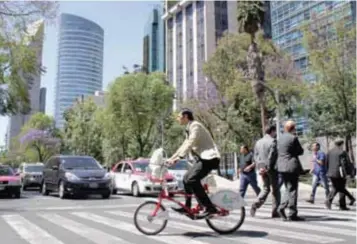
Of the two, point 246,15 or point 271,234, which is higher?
point 246,15

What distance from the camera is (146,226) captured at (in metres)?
8.07

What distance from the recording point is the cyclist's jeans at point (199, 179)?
7.70m

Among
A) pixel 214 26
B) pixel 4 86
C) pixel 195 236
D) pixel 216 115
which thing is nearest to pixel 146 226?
pixel 195 236

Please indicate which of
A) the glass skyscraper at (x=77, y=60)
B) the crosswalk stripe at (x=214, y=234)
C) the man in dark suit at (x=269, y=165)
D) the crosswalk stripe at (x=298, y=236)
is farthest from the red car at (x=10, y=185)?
the glass skyscraper at (x=77, y=60)

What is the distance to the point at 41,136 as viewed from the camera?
259 ft

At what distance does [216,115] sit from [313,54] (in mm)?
12261

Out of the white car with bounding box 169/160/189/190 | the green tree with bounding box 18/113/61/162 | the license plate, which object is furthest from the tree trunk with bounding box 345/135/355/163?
the green tree with bounding box 18/113/61/162

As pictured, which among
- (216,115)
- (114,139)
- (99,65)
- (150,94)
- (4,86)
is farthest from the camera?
(99,65)

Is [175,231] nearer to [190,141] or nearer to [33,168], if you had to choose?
[190,141]

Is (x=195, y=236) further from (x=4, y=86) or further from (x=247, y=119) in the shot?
(x=247, y=119)

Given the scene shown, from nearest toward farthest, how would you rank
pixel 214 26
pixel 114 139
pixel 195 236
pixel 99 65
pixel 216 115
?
pixel 195 236, pixel 216 115, pixel 114 139, pixel 214 26, pixel 99 65

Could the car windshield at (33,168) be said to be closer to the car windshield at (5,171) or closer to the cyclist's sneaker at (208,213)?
the car windshield at (5,171)

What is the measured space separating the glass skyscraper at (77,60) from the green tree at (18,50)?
363 ft

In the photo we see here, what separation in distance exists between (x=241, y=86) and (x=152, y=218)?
105 ft
